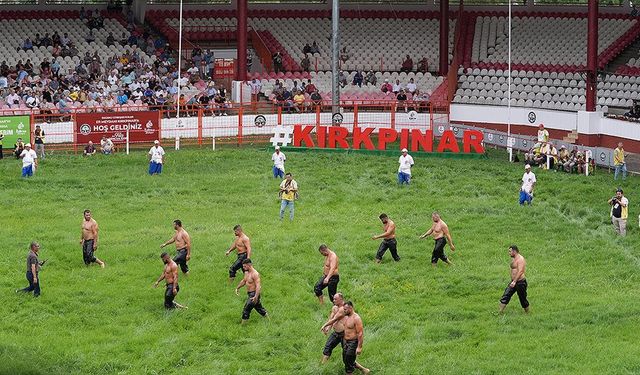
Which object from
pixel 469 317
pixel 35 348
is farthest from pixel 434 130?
pixel 35 348

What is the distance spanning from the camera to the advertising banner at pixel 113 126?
51.6 m

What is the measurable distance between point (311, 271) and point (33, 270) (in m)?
6.61

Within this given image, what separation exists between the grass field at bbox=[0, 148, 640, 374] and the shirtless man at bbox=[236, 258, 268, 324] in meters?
0.34

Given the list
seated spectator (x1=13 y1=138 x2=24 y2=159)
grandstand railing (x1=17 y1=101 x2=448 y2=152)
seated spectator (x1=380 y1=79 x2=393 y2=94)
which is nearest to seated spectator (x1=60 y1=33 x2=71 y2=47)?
grandstand railing (x1=17 y1=101 x2=448 y2=152)

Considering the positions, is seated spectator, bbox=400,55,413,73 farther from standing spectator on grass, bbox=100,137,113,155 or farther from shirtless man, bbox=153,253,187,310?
shirtless man, bbox=153,253,187,310

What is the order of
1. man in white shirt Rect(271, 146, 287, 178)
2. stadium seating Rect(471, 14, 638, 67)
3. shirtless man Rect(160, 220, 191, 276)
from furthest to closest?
stadium seating Rect(471, 14, 638, 67) < man in white shirt Rect(271, 146, 287, 178) < shirtless man Rect(160, 220, 191, 276)

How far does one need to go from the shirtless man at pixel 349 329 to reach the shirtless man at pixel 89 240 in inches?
374

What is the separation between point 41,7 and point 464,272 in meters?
34.6

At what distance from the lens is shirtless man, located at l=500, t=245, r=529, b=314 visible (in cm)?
3200

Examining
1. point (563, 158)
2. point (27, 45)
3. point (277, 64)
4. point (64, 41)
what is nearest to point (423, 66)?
point (277, 64)

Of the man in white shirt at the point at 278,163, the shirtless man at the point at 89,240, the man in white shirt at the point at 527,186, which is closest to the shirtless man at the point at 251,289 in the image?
the shirtless man at the point at 89,240

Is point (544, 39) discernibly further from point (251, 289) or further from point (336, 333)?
point (336, 333)

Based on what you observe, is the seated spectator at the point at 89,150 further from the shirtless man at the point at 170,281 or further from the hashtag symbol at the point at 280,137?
the shirtless man at the point at 170,281

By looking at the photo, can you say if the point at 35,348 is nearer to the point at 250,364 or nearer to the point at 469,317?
the point at 250,364
